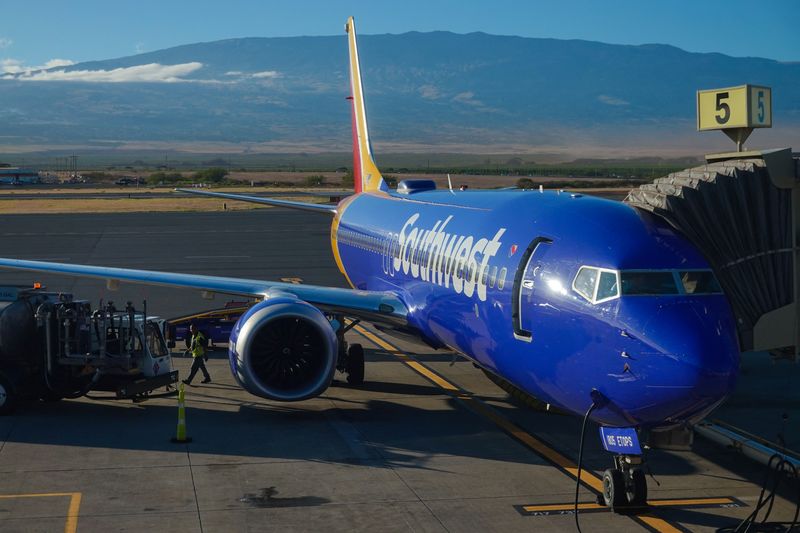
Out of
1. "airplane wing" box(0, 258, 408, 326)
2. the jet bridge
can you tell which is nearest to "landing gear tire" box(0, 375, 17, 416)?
"airplane wing" box(0, 258, 408, 326)

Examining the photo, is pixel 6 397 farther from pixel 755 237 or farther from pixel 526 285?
pixel 755 237

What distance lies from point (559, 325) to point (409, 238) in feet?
30.0

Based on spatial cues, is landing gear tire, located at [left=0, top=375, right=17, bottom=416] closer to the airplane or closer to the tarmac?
the tarmac

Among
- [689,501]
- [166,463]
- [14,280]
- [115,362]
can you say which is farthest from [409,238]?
[14,280]

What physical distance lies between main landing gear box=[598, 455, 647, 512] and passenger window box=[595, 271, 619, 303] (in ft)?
7.24

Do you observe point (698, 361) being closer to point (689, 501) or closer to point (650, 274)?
point (650, 274)

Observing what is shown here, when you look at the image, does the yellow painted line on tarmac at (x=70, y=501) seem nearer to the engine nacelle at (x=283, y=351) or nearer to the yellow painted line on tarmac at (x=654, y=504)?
the engine nacelle at (x=283, y=351)

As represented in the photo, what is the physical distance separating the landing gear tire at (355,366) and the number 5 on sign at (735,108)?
997cm

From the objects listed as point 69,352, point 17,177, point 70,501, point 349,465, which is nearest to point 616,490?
point 349,465

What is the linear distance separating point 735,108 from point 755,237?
255 centimetres

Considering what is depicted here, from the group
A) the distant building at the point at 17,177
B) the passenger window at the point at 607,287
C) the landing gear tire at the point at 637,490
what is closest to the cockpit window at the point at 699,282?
the passenger window at the point at 607,287

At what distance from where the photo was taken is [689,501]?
14695 millimetres

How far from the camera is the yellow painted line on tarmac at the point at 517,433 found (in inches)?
543

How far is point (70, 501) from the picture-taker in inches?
573
